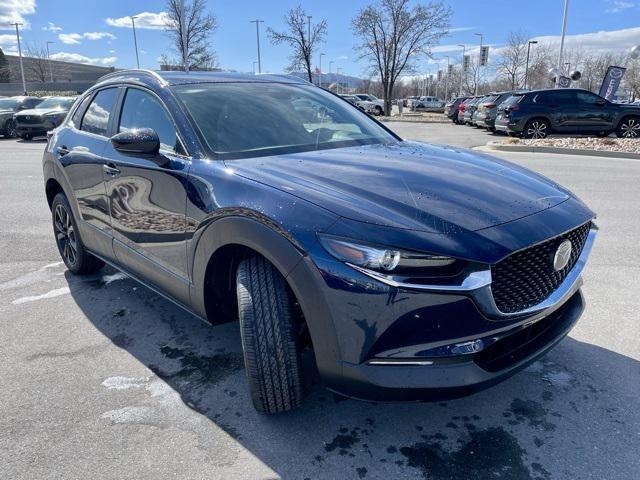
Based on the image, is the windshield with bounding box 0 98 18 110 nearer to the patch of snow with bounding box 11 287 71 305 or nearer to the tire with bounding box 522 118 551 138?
the tire with bounding box 522 118 551 138

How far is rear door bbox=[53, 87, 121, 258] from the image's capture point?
364 cm

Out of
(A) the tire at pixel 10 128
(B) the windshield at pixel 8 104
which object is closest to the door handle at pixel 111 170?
(A) the tire at pixel 10 128

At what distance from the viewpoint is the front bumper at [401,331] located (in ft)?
6.32

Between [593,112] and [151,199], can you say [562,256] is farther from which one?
[593,112]

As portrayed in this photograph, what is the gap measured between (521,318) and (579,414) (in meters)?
0.84

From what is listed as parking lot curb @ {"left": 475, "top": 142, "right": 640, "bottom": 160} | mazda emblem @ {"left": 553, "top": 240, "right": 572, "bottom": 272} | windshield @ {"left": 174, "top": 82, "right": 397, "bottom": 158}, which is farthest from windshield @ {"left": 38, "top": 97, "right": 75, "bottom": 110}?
mazda emblem @ {"left": 553, "top": 240, "right": 572, "bottom": 272}

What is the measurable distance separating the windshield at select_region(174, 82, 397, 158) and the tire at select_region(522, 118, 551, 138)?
14.2 metres

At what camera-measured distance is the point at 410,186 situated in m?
2.38

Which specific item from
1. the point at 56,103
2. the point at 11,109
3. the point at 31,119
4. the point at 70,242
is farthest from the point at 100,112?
the point at 11,109

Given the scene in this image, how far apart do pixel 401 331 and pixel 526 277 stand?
24.9 inches

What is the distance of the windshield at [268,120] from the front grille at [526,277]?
1424 mm

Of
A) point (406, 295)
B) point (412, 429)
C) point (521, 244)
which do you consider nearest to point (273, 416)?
point (412, 429)

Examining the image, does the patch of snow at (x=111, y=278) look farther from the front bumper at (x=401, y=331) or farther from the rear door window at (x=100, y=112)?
the front bumper at (x=401, y=331)

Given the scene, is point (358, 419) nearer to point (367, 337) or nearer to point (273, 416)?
point (273, 416)
